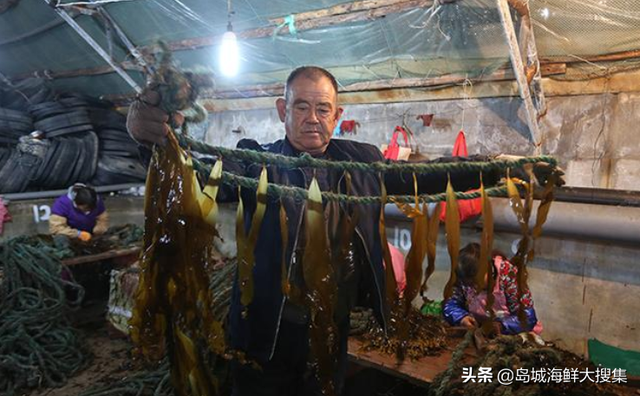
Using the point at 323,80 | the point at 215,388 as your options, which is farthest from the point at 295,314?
the point at 323,80

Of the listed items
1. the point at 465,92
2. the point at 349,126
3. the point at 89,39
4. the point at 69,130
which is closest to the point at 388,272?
the point at 465,92

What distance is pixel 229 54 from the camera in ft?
17.1

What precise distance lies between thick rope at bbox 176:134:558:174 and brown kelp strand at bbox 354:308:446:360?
5.44 ft

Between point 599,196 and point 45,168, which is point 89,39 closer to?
point 45,168

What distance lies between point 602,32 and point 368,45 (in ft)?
7.77

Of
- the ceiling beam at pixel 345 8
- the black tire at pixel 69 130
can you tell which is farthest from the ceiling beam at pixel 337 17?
the black tire at pixel 69 130

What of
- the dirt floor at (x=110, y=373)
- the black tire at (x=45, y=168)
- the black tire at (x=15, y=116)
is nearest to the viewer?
the dirt floor at (x=110, y=373)

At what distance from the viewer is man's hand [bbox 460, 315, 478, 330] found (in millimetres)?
3392

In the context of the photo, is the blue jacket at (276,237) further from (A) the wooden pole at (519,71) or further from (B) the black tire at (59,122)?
(B) the black tire at (59,122)

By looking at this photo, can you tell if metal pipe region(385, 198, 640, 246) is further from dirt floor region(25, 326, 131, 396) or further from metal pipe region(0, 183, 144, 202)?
metal pipe region(0, 183, 144, 202)

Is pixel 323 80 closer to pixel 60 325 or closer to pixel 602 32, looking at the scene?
pixel 602 32

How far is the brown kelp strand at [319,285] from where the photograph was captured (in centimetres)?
143

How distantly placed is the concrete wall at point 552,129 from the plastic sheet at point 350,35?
0.45 meters

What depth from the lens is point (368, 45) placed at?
4707 millimetres
